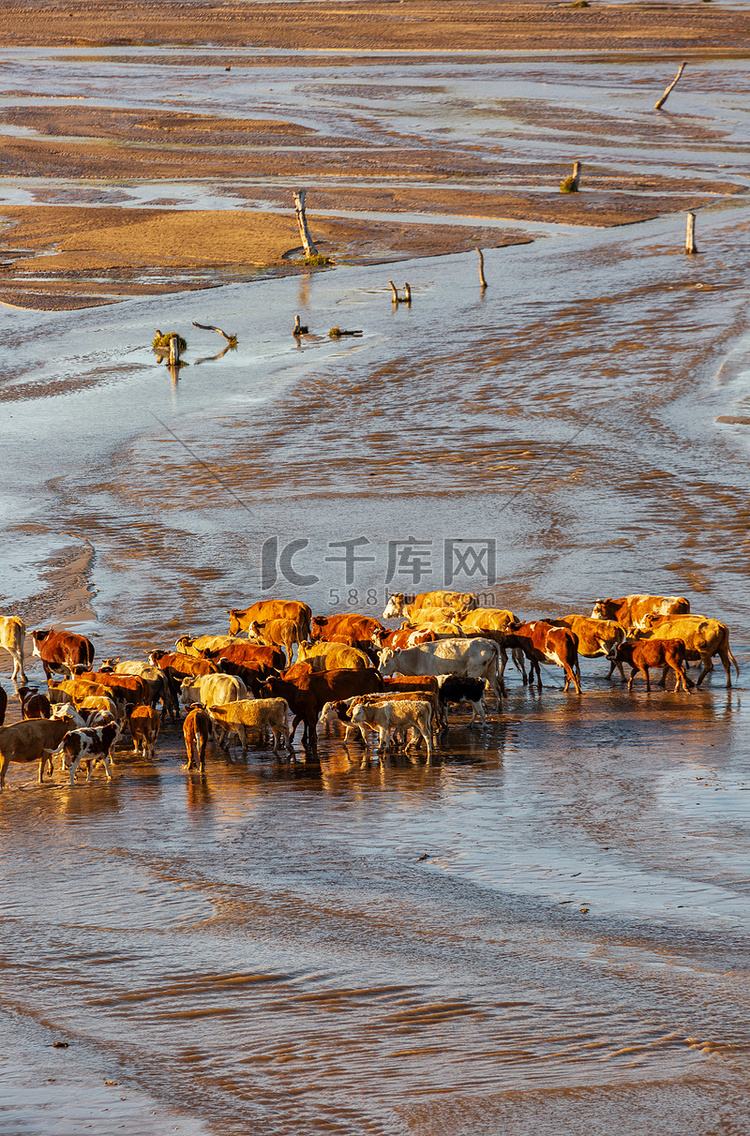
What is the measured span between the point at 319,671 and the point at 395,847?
4.48m

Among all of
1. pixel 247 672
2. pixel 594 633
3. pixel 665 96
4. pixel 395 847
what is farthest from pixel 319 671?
pixel 665 96

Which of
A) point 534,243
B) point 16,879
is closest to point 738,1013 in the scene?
point 16,879

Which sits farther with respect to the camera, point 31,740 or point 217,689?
point 217,689

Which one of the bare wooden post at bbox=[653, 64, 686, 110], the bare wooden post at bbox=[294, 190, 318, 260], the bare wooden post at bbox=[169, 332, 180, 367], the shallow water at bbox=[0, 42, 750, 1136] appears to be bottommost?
the shallow water at bbox=[0, 42, 750, 1136]

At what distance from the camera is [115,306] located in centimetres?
4441

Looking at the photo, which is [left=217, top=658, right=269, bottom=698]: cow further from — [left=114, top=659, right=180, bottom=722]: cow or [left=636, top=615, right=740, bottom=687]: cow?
[left=636, top=615, right=740, bottom=687]: cow

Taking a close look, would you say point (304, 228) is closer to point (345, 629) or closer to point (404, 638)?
point (345, 629)

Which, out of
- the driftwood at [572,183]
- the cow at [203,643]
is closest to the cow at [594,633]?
the cow at [203,643]

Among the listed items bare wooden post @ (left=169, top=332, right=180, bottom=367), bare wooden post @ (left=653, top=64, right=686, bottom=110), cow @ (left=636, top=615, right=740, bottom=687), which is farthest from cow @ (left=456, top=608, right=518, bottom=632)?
bare wooden post @ (left=653, top=64, right=686, bottom=110)

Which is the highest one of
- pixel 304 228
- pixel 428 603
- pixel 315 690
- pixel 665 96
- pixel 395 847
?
pixel 665 96

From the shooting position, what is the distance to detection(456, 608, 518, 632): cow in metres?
16.2

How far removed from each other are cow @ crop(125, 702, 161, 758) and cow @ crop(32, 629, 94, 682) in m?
2.39

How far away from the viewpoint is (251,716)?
13141 millimetres

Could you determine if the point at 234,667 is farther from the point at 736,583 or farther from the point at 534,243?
the point at 534,243
